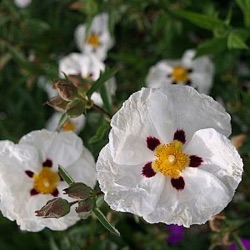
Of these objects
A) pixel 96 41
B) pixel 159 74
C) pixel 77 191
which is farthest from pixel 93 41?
pixel 77 191

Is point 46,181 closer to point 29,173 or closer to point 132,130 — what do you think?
point 29,173

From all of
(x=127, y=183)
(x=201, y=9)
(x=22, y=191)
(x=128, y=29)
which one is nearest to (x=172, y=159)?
(x=127, y=183)

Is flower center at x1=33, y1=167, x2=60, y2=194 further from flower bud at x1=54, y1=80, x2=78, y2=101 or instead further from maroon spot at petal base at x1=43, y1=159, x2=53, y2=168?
flower bud at x1=54, y1=80, x2=78, y2=101

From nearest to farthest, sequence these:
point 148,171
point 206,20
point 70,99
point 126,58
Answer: point 148,171
point 70,99
point 206,20
point 126,58

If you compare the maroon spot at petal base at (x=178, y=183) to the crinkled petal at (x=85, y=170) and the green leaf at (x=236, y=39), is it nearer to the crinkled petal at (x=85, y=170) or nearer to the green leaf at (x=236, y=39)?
the crinkled petal at (x=85, y=170)

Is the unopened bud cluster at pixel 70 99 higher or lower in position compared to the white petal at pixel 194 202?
higher

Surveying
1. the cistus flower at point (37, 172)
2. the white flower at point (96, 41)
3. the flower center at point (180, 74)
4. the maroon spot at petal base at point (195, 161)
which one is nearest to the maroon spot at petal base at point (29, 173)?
the cistus flower at point (37, 172)

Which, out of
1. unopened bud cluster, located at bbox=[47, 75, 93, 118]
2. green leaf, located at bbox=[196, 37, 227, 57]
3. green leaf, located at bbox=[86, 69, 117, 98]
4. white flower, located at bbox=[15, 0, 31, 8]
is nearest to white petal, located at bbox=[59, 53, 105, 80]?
green leaf, located at bbox=[196, 37, 227, 57]
